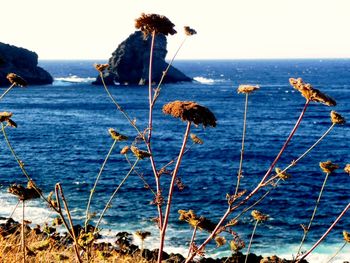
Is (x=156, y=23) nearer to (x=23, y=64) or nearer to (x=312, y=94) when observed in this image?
(x=312, y=94)

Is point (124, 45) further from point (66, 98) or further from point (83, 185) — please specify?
point (83, 185)

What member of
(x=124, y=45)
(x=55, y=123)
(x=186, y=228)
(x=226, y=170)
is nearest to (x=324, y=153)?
(x=226, y=170)

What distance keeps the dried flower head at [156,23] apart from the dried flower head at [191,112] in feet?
3.18

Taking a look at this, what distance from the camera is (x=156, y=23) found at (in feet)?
13.9

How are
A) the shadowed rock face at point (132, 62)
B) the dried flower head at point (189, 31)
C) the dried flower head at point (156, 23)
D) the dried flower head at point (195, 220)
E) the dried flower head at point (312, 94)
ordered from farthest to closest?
the shadowed rock face at point (132, 62) → the dried flower head at point (189, 31) → the dried flower head at point (195, 220) → the dried flower head at point (156, 23) → the dried flower head at point (312, 94)

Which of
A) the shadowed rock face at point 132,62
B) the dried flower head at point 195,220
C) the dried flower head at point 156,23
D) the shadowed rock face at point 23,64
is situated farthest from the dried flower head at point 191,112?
the shadowed rock face at point 132,62

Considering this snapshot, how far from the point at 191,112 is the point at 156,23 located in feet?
3.84

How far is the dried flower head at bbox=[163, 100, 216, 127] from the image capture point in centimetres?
334

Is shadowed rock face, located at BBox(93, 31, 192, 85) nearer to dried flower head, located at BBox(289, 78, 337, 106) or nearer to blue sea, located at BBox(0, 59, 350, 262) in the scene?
blue sea, located at BBox(0, 59, 350, 262)

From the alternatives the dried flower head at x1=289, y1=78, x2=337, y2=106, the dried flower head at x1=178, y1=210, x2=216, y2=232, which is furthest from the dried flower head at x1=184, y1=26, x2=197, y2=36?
the dried flower head at x1=178, y1=210, x2=216, y2=232

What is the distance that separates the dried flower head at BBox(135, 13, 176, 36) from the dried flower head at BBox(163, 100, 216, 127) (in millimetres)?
969

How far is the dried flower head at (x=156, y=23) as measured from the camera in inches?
166

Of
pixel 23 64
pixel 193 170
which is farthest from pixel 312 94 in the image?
pixel 23 64

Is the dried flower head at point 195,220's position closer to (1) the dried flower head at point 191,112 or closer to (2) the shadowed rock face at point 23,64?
(1) the dried flower head at point 191,112
